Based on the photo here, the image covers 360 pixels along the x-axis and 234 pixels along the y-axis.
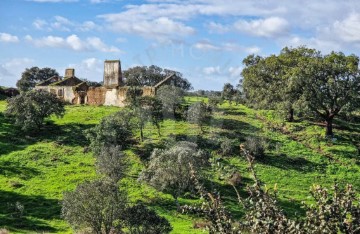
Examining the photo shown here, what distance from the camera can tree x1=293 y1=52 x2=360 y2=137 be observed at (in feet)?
214

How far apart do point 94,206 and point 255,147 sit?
29023mm

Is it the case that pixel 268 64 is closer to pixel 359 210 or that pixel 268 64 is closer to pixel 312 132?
pixel 312 132

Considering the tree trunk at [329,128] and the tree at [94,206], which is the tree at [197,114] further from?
the tree at [94,206]

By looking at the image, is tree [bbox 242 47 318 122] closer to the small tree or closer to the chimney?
the small tree

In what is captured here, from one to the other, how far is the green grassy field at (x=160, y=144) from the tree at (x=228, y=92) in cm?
2097

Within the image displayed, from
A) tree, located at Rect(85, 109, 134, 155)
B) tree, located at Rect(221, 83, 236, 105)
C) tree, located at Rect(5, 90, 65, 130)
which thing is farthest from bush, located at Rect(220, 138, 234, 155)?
tree, located at Rect(221, 83, 236, 105)

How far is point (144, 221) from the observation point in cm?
3200

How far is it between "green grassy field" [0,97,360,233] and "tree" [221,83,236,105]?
2097 centimetres

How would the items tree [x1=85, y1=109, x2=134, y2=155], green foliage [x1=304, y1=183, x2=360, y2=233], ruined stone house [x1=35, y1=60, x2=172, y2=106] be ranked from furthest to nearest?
ruined stone house [x1=35, y1=60, x2=172, y2=106]
tree [x1=85, y1=109, x2=134, y2=155]
green foliage [x1=304, y1=183, x2=360, y2=233]

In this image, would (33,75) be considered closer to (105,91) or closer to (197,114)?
(105,91)

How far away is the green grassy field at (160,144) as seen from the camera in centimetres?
4559

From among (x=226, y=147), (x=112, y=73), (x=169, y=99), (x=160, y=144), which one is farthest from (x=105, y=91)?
(x=226, y=147)

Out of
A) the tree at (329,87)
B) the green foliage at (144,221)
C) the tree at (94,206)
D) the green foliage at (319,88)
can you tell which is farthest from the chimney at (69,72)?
the green foliage at (144,221)

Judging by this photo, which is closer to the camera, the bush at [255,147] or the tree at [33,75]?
the bush at [255,147]
